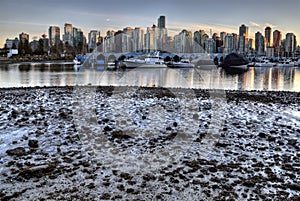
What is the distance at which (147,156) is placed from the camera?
6469 millimetres

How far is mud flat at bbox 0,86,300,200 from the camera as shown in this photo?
4.82 metres

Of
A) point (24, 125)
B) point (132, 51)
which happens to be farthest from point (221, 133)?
point (132, 51)

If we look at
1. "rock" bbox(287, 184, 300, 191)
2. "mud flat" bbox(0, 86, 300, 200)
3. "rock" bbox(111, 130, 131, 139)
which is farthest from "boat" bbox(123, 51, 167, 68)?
"rock" bbox(287, 184, 300, 191)

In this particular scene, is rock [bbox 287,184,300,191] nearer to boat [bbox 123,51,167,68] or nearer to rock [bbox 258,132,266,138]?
rock [bbox 258,132,266,138]

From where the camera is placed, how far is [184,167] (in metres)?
5.84

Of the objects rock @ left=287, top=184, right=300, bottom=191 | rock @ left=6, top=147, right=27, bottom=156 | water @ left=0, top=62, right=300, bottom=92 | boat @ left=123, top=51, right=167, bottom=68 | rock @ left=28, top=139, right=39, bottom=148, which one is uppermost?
boat @ left=123, top=51, right=167, bottom=68

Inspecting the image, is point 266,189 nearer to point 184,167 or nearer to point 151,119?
point 184,167

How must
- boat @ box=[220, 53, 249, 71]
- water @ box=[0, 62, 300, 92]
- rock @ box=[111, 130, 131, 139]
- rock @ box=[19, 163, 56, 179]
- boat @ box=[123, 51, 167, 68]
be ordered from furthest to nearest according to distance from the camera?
boat @ box=[220, 53, 249, 71], boat @ box=[123, 51, 167, 68], water @ box=[0, 62, 300, 92], rock @ box=[111, 130, 131, 139], rock @ box=[19, 163, 56, 179]

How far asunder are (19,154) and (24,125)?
9.40ft

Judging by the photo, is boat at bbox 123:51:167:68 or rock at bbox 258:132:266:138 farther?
boat at bbox 123:51:167:68

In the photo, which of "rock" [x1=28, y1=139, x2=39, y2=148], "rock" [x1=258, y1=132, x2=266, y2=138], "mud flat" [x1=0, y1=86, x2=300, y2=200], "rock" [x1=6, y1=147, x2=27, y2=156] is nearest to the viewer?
"mud flat" [x1=0, y1=86, x2=300, y2=200]

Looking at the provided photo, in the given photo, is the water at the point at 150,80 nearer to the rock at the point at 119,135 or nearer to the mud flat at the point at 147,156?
the mud flat at the point at 147,156

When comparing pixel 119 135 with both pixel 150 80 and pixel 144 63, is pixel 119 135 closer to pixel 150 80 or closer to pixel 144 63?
pixel 150 80

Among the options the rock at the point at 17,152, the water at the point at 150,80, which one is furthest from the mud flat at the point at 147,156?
the water at the point at 150,80
